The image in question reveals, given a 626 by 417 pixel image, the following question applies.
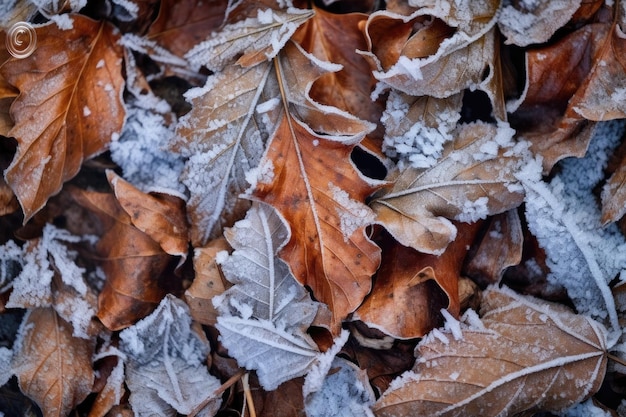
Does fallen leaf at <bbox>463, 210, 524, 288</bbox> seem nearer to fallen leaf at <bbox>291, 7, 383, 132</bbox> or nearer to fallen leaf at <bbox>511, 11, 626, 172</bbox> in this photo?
fallen leaf at <bbox>511, 11, 626, 172</bbox>

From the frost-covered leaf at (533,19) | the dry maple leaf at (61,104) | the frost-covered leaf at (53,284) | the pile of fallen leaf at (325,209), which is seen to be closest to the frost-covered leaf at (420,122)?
the pile of fallen leaf at (325,209)

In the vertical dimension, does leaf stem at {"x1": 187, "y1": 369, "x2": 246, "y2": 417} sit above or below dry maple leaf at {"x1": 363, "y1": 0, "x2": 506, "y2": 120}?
below

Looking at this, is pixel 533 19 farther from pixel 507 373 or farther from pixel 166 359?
pixel 166 359

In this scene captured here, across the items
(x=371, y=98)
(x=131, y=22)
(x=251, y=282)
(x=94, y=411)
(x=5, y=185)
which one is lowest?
(x=94, y=411)

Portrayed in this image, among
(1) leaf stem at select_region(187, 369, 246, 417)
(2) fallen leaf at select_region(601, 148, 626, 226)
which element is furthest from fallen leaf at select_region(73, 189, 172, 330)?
(2) fallen leaf at select_region(601, 148, 626, 226)

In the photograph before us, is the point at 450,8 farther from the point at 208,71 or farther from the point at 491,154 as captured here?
the point at 208,71

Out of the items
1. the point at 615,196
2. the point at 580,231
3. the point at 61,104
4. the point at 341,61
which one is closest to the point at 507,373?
the point at 580,231

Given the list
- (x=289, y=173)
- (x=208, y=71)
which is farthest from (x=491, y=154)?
(x=208, y=71)
